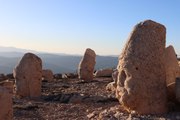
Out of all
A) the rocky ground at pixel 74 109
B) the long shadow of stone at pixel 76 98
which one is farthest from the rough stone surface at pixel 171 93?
the long shadow of stone at pixel 76 98

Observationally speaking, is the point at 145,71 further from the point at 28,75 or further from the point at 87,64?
the point at 87,64

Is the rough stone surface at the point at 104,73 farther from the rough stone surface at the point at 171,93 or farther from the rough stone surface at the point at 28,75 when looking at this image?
the rough stone surface at the point at 171,93

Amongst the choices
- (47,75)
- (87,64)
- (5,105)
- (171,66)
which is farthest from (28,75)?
(47,75)

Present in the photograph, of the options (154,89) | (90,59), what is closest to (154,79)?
(154,89)

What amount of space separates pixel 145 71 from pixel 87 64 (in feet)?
53.8

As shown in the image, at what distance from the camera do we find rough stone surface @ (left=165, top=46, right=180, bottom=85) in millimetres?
18484

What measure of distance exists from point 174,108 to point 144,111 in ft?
3.68

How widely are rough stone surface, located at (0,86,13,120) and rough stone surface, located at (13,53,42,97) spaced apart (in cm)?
887

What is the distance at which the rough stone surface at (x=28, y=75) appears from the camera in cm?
2095

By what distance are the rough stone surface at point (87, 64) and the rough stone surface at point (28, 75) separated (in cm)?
849

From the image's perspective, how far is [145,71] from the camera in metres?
13.4

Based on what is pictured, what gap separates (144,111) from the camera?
1330 centimetres

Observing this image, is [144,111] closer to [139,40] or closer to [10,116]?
[139,40]

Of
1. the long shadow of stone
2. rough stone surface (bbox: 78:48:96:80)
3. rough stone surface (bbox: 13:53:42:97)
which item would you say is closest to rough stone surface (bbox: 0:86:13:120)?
the long shadow of stone
